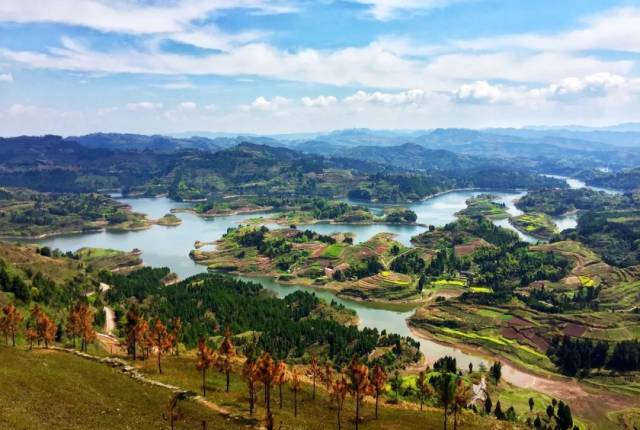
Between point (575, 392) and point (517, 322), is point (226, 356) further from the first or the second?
point (517, 322)

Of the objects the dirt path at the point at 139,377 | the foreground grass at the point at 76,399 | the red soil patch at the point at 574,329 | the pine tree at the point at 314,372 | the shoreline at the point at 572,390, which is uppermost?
the foreground grass at the point at 76,399

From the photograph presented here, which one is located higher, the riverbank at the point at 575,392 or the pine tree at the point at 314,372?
the pine tree at the point at 314,372

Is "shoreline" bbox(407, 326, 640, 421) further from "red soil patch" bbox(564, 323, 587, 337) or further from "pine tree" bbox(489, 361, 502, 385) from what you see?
"red soil patch" bbox(564, 323, 587, 337)

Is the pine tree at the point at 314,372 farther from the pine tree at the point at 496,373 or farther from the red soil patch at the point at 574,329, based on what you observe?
the red soil patch at the point at 574,329

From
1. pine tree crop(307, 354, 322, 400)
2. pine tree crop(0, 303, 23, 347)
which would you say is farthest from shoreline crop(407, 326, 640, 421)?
pine tree crop(0, 303, 23, 347)

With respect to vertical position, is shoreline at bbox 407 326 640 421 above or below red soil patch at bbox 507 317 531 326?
below

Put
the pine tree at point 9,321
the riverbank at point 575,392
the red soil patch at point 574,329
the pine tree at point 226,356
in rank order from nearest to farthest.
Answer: the pine tree at point 226,356, the pine tree at point 9,321, the riverbank at point 575,392, the red soil patch at point 574,329

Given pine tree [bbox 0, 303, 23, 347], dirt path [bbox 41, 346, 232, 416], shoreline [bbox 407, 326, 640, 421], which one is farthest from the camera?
shoreline [bbox 407, 326, 640, 421]

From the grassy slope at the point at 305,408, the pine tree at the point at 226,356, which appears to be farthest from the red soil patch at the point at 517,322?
the pine tree at the point at 226,356

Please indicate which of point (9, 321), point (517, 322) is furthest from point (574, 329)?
point (9, 321)

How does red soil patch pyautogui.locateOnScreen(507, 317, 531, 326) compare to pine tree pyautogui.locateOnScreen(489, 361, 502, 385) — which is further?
red soil patch pyautogui.locateOnScreen(507, 317, 531, 326)
